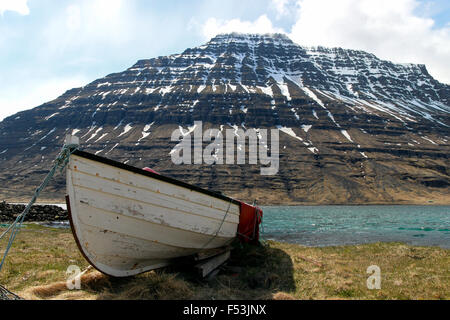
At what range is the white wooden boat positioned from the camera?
701 cm

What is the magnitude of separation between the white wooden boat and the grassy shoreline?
64 cm

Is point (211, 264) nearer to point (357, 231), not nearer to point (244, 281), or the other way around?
point (244, 281)

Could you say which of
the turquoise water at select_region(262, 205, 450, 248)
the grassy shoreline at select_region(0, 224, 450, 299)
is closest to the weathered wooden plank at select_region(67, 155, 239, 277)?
the grassy shoreline at select_region(0, 224, 450, 299)

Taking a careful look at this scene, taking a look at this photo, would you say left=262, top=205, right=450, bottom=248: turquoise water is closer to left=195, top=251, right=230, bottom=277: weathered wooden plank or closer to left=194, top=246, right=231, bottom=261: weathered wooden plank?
left=194, top=246, right=231, bottom=261: weathered wooden plank

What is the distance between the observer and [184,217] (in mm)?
8492

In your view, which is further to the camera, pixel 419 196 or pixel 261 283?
pixel 419 196

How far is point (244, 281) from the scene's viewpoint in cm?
872

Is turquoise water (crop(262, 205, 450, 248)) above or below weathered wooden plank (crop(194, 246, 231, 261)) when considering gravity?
below

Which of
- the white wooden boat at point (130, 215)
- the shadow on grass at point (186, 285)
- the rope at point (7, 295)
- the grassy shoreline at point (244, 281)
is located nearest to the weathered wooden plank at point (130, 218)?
the white wooden boat at point (130, 215)

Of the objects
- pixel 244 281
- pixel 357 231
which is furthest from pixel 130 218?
pixel 357 231

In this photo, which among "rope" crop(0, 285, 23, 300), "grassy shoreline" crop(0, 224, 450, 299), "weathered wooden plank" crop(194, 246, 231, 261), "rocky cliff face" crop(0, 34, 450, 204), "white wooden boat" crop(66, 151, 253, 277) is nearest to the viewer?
"rope" crop(0, 285, 23, 300)
